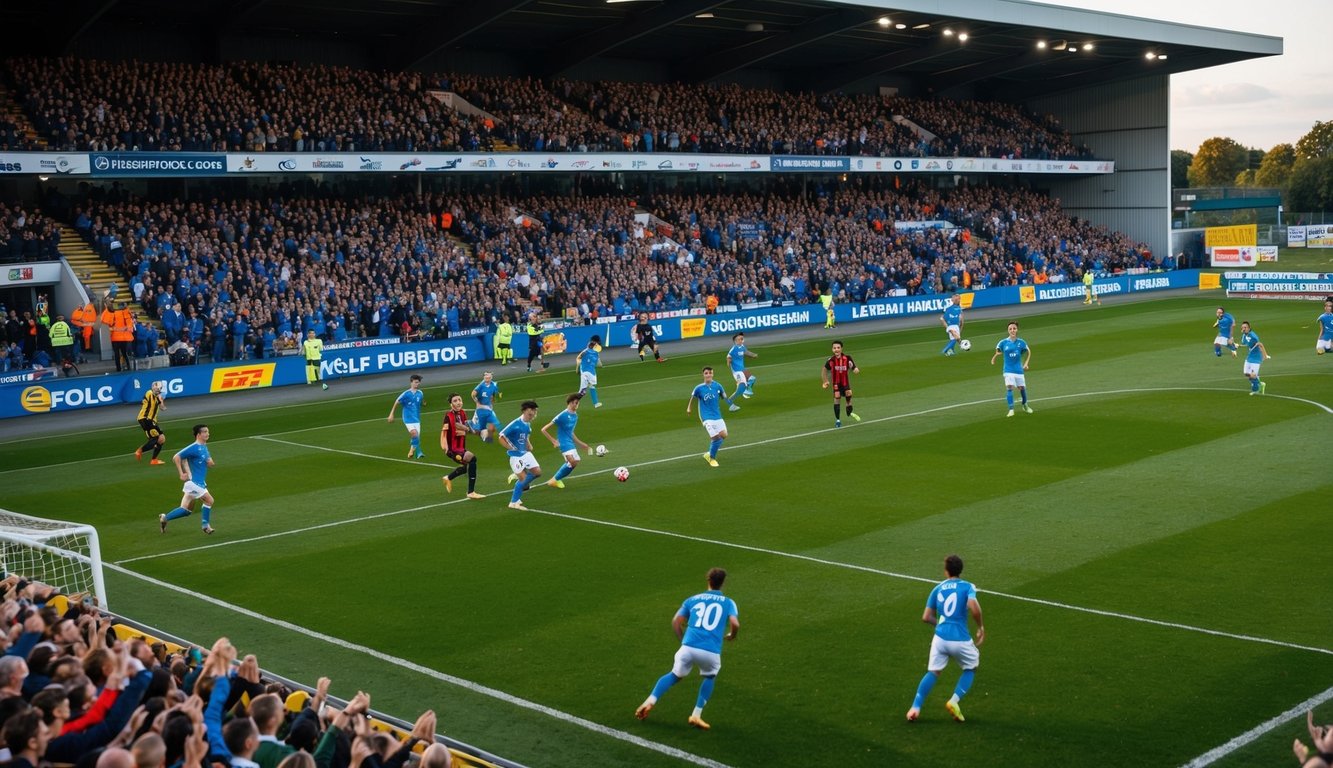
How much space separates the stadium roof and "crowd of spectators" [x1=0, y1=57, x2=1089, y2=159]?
184 centimetres

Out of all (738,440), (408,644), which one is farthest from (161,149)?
(408,644)

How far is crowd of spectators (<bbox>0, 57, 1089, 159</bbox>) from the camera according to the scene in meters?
44.8

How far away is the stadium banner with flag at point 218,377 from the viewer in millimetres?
35750

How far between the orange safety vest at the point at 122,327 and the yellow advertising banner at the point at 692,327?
885 inches


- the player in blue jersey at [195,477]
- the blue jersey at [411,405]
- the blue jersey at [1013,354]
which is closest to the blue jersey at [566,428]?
the blue jersey at [411,405]

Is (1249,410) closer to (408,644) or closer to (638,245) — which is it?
(408,644)

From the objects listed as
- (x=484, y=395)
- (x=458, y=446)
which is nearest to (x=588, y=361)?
(x=484, y=395)

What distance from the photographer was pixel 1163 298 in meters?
66.1

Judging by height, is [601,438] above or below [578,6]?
below

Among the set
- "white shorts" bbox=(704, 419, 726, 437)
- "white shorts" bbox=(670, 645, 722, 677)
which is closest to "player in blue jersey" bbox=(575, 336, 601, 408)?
"white shorts" bbox=(704, 419, 726, 437)

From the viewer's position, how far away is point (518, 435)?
21703 millimetres

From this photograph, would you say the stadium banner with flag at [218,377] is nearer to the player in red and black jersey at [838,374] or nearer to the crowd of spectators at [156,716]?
the player in red and black jersey at [838,374]

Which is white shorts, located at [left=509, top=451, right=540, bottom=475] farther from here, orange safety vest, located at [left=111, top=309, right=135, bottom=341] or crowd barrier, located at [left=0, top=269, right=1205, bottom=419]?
orange safety vest, located at [left=111, top=309, right=135, bottom=341]

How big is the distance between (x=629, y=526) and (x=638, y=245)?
128 feet
